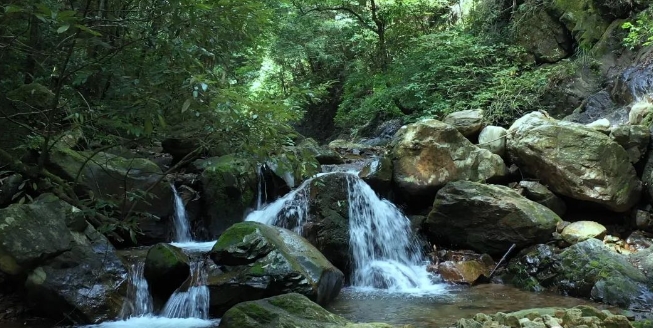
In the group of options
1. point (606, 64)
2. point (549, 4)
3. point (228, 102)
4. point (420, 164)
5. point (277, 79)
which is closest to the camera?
point (228, 102)

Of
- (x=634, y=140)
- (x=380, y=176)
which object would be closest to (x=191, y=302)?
(x=380, y=176)

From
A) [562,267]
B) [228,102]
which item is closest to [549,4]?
[562,267]

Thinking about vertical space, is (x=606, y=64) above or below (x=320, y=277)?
above

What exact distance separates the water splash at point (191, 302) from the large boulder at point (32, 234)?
1252 millimetres

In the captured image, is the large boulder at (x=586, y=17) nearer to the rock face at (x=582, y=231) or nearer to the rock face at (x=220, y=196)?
the rock face at (x=582, y=231)

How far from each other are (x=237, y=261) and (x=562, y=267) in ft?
13.8

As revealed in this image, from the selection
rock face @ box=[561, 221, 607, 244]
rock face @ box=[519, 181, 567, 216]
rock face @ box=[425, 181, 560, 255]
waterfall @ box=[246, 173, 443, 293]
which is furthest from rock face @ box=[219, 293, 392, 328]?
rock face @ box=[519, 181, 567, 216]

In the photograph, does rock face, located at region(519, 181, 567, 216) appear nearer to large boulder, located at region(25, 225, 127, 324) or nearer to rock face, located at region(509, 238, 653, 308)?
rock face, located at region(509, 238, 653, 308)

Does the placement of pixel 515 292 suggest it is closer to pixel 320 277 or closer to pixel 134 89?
pixel 320 277

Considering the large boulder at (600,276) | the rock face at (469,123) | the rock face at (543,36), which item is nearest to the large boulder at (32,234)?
the large boulder at (600,276)

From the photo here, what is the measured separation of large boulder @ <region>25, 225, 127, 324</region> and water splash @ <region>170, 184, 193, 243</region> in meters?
2.05

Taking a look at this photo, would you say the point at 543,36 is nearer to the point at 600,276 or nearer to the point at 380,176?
the point at 380,176

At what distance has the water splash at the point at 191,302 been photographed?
533 cm

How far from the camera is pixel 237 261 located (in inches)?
222
